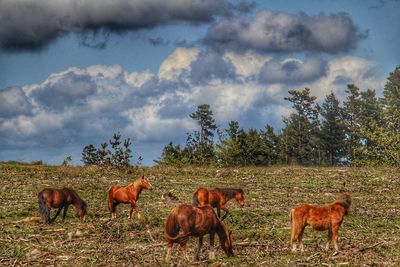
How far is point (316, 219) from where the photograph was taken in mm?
18781

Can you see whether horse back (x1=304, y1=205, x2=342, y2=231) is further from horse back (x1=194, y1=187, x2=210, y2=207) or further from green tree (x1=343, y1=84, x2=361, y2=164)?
green tree (x1=343, y1=84, x2=361, y2=164)

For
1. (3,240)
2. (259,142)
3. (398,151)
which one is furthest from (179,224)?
(259,142)

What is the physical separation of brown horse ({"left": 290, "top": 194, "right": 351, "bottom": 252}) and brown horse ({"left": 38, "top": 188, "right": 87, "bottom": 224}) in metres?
10.8

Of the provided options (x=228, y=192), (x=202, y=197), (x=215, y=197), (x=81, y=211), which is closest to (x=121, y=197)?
(x=81, y=211)

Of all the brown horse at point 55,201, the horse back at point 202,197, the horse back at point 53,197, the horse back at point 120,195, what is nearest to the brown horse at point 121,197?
the horse back at point 120,195

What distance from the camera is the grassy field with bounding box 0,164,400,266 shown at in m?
17.8

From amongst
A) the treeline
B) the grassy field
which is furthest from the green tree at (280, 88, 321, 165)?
→ the grassy field

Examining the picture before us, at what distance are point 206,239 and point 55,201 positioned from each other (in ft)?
25.2

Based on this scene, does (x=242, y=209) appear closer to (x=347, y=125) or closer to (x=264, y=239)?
(x=264, y=239)

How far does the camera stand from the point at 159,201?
109 feet

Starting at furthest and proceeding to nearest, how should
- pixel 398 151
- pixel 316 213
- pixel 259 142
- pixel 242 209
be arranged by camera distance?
pixel 259 142
pixel 398 151
pixel 242 209
pixel 316 213

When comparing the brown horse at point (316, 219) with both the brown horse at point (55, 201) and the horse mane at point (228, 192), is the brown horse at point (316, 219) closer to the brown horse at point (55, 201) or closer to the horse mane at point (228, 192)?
the horse mane at point (228, 192)

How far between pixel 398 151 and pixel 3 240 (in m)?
64.3

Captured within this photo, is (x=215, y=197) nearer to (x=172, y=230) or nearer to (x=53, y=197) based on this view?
(x=53, y=197)
